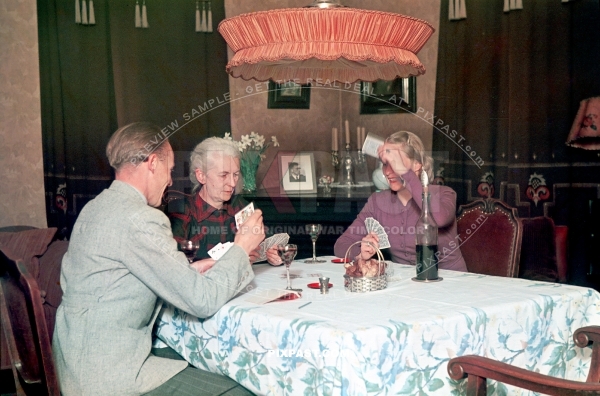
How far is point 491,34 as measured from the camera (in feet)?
11.8

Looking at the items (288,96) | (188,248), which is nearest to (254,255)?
(188,248)

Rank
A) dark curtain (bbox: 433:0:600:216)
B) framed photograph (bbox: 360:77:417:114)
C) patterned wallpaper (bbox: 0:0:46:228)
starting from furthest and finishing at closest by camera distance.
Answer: framed photograph (bbox: 360:77:417:114)
patterned wallpaper (bbox: 0:0:46:228)
dark curtain (bbox: 433:0:600:216)

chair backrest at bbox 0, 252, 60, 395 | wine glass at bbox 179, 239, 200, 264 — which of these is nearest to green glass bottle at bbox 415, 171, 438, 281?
wine glass at bbox 179, 239, 200, 264

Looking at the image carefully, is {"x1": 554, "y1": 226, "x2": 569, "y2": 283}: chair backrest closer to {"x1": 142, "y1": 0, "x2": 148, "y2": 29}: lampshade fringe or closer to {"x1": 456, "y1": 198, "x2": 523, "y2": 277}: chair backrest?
{"x1": 456, "y1": 198, "x2": 523, "y2": 277}: chair backrest

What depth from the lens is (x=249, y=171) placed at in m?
4.10

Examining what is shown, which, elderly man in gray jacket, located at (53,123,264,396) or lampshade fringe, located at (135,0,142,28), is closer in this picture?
elderly man in gray jacket, located at (53,123,264,396)

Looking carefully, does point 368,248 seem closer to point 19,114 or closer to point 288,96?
point 19,114

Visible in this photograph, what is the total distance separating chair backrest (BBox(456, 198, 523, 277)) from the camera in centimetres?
258

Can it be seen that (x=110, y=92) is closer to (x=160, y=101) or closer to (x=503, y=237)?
(x=160, y=101)

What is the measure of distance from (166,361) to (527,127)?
97.3 inches

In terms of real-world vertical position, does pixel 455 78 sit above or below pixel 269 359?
above

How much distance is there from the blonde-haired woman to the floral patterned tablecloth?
0.47 metres

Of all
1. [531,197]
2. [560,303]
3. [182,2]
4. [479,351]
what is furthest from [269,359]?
[182,2]

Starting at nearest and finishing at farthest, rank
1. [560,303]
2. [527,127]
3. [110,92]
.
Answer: [560,303] < [527,127] < [110,92]
